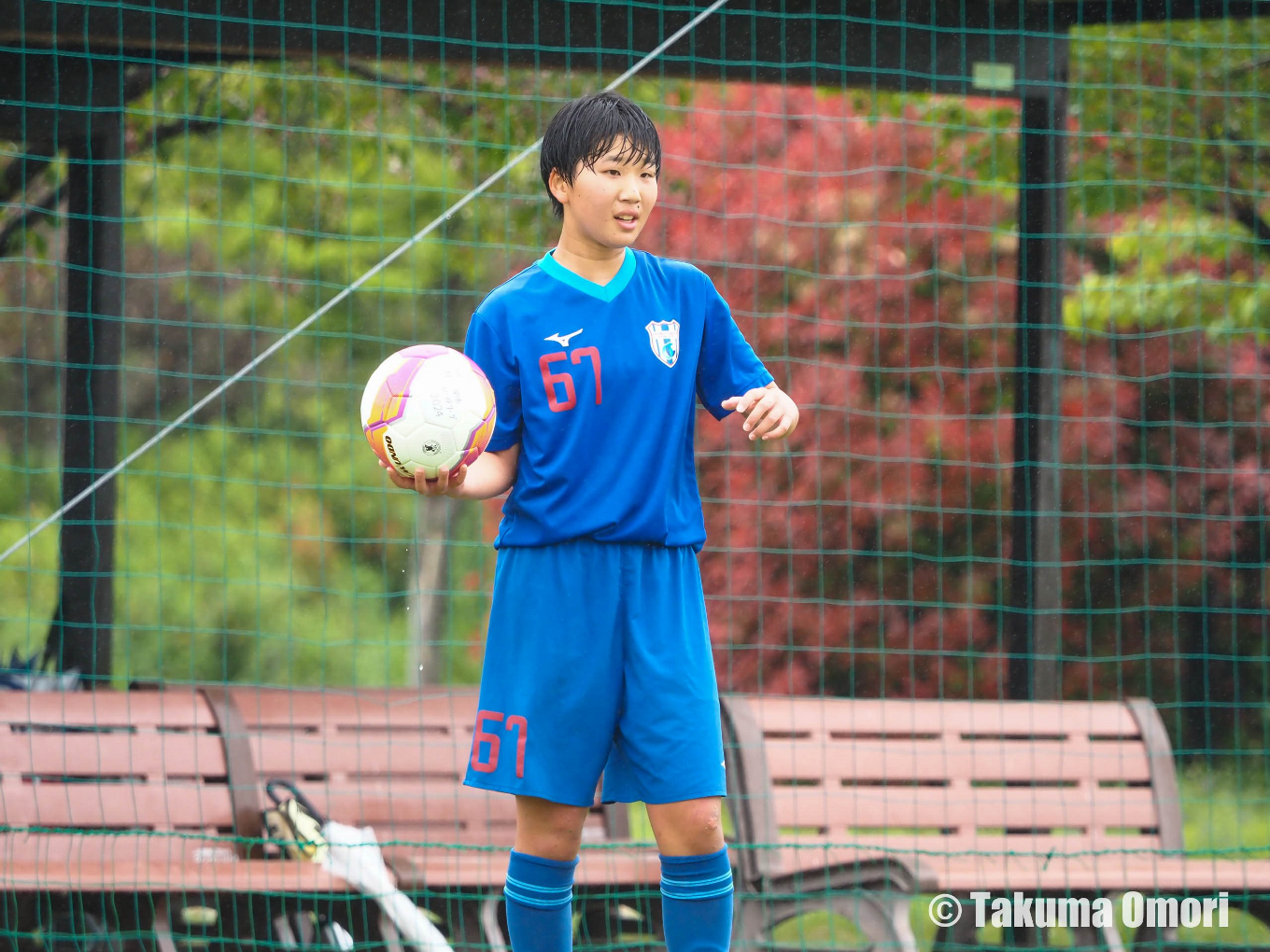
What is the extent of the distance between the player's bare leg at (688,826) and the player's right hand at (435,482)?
55 centimetres

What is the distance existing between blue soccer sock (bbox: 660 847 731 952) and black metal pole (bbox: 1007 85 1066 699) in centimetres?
249

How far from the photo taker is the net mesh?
3.79 m

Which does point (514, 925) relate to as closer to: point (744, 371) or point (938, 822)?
point (744, 371)

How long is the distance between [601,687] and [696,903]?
13.7 inches

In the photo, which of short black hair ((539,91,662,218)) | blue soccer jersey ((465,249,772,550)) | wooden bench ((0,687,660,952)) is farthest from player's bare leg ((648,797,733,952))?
wooden bench ((0,687,660,952))

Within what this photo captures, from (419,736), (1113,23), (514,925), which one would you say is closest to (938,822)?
(419,736)

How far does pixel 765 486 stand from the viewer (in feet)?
21.9

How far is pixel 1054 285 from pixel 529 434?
9.09 feet

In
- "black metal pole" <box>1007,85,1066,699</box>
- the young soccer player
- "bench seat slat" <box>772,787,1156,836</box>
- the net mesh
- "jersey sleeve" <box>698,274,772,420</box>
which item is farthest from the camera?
"black metal pole" <box>1007,85,1066,699</box>

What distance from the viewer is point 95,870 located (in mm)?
3396

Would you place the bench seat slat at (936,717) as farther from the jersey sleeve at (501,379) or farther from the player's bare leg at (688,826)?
the jersey sleeve at (501,379)

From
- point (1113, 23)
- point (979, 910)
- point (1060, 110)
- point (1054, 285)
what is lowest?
point (979, 910)

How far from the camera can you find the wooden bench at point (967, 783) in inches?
151

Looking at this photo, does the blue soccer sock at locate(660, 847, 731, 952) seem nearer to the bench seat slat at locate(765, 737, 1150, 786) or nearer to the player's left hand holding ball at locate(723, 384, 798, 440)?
the player's left hand holding ball at locate(723, 384, 798, 440)
